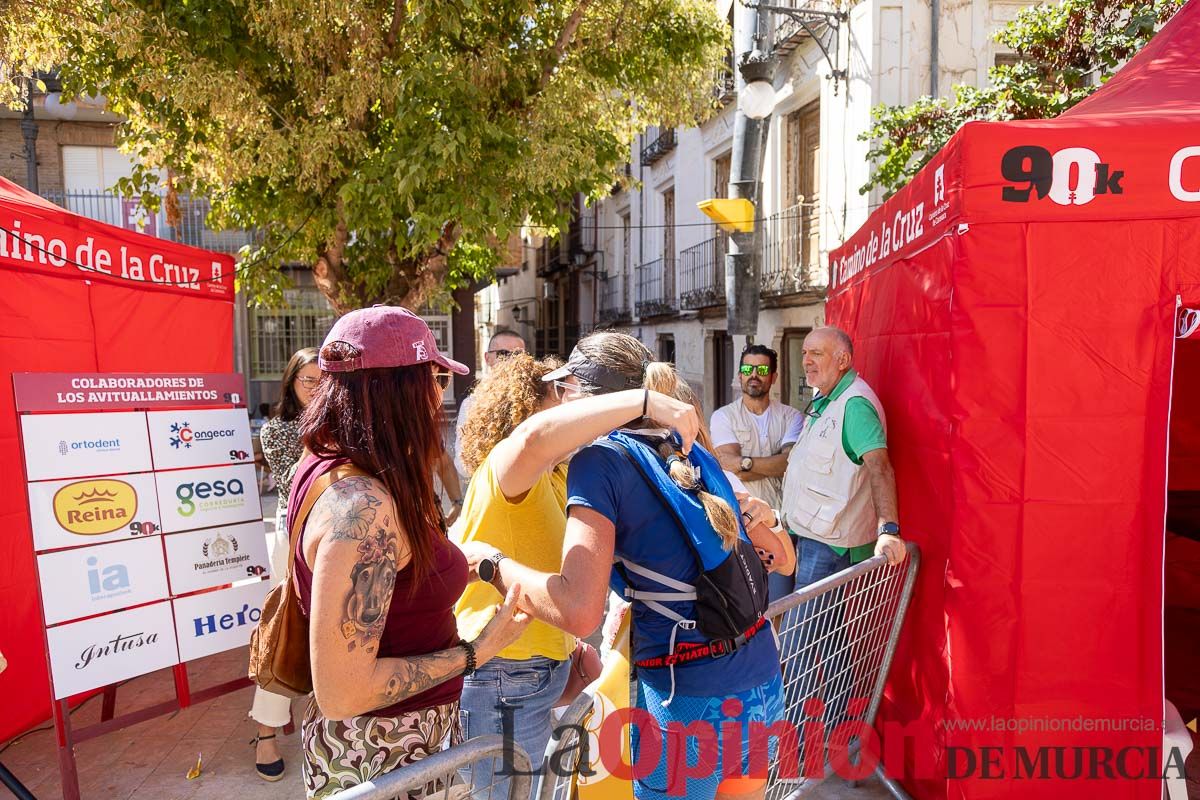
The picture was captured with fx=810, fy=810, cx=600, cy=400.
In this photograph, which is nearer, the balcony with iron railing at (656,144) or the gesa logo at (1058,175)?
the gesa logo at (1058,175)

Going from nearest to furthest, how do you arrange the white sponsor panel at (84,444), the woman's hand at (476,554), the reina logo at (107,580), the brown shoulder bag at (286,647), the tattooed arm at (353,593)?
the tattooed arm at (353,593)
the brown shoulder bag at (286,647)
the woman's hand at (476,554)
the white sponsor panel at (84,444)
the reina logo at (107,580)

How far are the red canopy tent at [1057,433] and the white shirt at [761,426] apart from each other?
226 centimetres

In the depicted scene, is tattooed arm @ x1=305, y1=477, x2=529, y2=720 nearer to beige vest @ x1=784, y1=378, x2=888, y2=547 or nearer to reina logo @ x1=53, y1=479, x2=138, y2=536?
reina logo @ x1=53, y1=479, x2=138, y2=536

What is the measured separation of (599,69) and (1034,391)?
634cm

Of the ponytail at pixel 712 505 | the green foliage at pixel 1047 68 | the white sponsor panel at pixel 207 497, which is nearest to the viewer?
the ponytail at pixel 712 505

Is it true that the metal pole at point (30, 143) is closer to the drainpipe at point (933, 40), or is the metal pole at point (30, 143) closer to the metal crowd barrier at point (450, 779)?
the drainpipe at point (933, 40)

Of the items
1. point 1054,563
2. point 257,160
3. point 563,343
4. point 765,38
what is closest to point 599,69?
point 765,38

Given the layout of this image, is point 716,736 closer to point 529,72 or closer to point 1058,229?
point 1058,229

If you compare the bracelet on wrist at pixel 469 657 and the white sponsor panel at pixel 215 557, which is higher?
the bracelet on wrist at pixel 469 657

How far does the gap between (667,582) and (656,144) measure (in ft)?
53.1

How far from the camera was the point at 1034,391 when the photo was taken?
274 centimetres

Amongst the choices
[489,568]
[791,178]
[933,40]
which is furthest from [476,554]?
[791,178]

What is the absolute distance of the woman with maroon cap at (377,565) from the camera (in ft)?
5.20

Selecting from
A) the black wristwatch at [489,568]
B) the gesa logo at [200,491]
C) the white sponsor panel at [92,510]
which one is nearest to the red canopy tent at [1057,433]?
the black wristwatch at [489,568]
